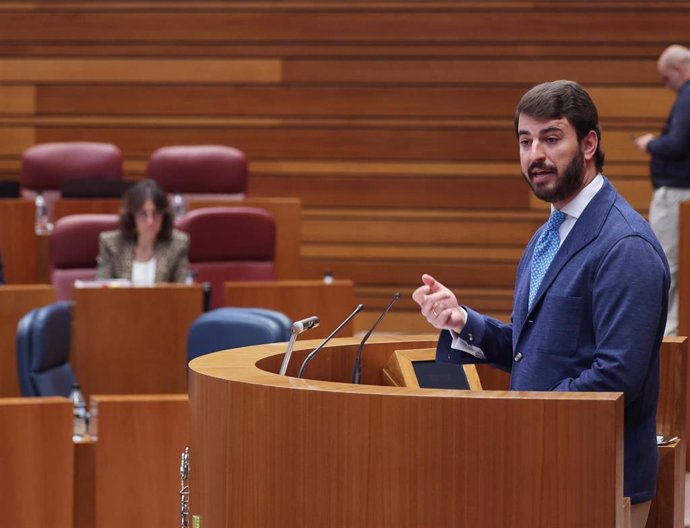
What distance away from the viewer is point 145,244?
567cm

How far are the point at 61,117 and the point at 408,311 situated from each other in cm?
262

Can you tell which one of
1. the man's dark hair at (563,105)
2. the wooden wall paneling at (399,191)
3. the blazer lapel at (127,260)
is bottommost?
the blazer lapel at (127,260)

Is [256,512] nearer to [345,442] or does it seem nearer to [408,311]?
[345,442]

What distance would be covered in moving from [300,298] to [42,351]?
1.54 metres

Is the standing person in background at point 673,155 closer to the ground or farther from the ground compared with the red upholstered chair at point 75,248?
farther from the ground

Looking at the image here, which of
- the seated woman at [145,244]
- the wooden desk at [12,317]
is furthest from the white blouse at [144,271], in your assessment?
the wooden desk at [12,317]

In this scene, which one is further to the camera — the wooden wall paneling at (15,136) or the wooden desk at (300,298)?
the wooden wall paneling at (15,136)

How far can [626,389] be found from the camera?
1.80 meters

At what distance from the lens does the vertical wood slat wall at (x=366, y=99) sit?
743 cm

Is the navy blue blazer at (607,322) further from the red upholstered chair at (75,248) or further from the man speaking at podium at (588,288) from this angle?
the red upholstered chair at (75,248)

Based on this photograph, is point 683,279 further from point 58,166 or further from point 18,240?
point 58,166

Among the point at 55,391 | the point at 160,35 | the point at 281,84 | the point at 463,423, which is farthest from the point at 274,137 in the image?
the point at 463,423

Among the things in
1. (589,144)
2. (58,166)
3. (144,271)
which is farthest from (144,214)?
(589,144)

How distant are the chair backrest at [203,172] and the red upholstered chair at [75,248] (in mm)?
1010
